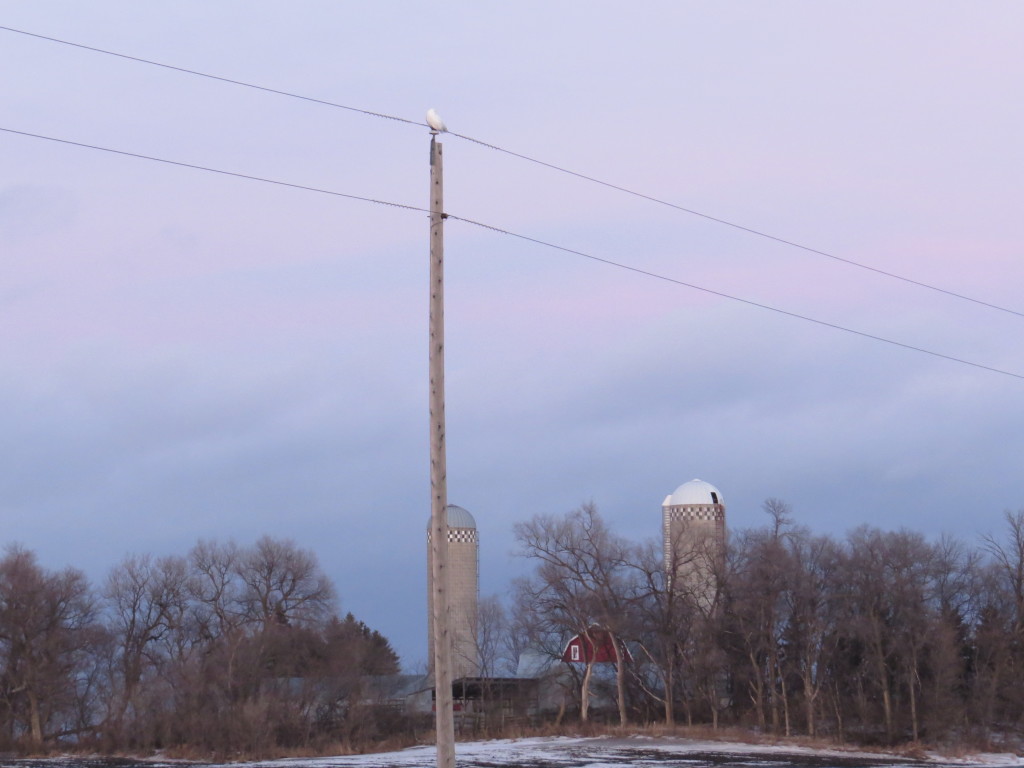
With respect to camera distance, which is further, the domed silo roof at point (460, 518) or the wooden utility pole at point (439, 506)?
the domed silo roof at point (460, 518)

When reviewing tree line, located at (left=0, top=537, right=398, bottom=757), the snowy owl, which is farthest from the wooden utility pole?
tree line, located at (left=0, top=537, right=398, bottom=757)

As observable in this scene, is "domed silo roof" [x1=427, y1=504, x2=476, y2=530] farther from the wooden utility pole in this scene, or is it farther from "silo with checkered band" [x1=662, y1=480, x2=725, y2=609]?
the wooden utility pole

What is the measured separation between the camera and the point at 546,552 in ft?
207

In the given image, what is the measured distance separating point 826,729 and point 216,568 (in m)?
37.0

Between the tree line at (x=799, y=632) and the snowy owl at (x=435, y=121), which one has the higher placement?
the snowy owl at (x=435, y=121)

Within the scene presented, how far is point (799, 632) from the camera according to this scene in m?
60.2

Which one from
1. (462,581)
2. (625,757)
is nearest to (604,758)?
(625,757)

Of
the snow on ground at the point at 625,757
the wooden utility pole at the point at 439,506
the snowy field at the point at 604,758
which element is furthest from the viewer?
the snowy field at the point at 604,758

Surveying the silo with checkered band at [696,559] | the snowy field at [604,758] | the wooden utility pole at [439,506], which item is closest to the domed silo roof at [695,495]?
the silo with checkered band at [696,559]

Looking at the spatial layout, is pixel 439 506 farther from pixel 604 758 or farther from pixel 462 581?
pixel 462 581

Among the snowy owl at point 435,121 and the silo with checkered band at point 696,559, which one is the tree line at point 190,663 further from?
the snowy owl at point 435,121

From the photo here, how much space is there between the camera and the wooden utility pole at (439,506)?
19.0 m

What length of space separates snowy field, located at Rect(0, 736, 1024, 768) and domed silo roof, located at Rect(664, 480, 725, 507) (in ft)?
82.7

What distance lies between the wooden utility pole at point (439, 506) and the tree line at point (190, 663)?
1506 inches
